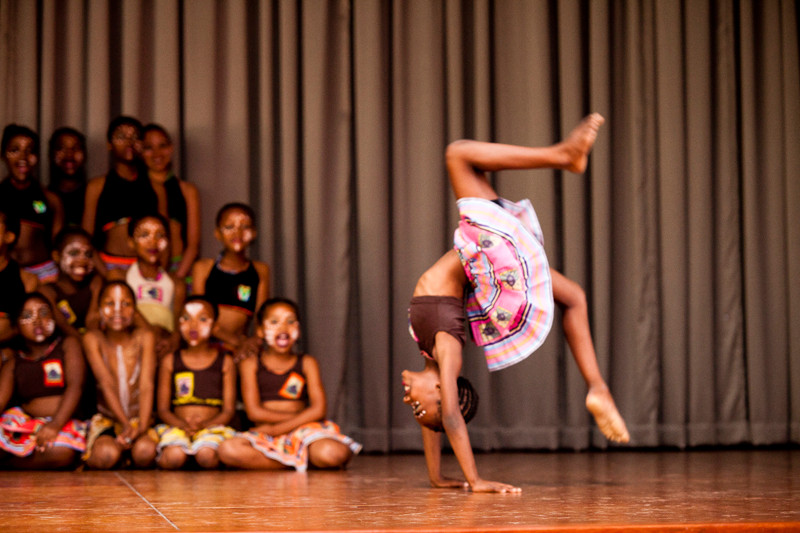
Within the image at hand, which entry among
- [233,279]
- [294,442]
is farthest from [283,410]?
[233,279]

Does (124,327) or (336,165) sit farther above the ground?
(336,165)

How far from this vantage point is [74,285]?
405 cm

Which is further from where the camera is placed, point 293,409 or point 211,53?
point 211,53

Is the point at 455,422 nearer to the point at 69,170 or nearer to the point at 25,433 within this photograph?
the point at 25,433

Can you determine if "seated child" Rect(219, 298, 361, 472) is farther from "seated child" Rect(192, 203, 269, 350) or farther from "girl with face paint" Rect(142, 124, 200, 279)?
"girl with face paint" Rect(142, 124, 200, 279)

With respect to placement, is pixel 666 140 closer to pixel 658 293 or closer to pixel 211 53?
pixel 658 293

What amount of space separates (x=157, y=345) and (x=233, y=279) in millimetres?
466

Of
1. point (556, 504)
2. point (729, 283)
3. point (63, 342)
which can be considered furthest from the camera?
point (729, 283)

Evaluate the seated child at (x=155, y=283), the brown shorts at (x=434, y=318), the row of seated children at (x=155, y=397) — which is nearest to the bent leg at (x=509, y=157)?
the brown shorts at (x=434, y=318)

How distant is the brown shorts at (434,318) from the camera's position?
284 centimetres

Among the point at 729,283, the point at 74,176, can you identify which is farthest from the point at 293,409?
the point at 729,283

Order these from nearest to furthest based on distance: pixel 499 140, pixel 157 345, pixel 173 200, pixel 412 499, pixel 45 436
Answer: pixel 412 499, pixel 45 436, pixel 157 345, pixel 173 200, pixel 499 140

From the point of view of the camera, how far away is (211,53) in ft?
15.1

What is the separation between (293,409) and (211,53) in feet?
6.34
